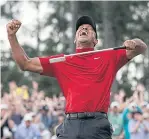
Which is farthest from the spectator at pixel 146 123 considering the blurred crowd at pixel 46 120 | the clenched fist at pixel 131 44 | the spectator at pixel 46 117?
the clenched fist at pixel 131 44

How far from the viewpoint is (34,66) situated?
226 inches

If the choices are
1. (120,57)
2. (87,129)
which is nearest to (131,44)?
(120,57)

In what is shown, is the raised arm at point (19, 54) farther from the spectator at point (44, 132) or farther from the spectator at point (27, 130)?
the spectator at point (44, 132)

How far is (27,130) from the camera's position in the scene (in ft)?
44.4

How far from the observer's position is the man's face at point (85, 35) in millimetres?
5781

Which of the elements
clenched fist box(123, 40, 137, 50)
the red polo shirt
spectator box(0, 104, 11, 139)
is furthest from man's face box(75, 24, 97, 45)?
spectator box(0, 104, 11, 139)

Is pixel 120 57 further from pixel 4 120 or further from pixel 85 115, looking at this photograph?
pixel 4 120

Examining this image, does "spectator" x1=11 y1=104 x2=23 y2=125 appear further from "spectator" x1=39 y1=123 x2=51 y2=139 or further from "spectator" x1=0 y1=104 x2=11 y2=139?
"spectator" x1=39 y1=123 x2=51 y2=139

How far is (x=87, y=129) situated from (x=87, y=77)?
508 millimetres

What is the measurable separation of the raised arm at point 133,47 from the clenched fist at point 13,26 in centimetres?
105

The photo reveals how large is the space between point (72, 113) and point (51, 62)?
543 mm

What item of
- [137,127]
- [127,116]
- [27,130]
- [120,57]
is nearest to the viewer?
[120,57]

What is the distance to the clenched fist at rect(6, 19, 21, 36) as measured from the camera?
5469 mm

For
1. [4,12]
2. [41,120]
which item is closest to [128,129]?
[41,120]
